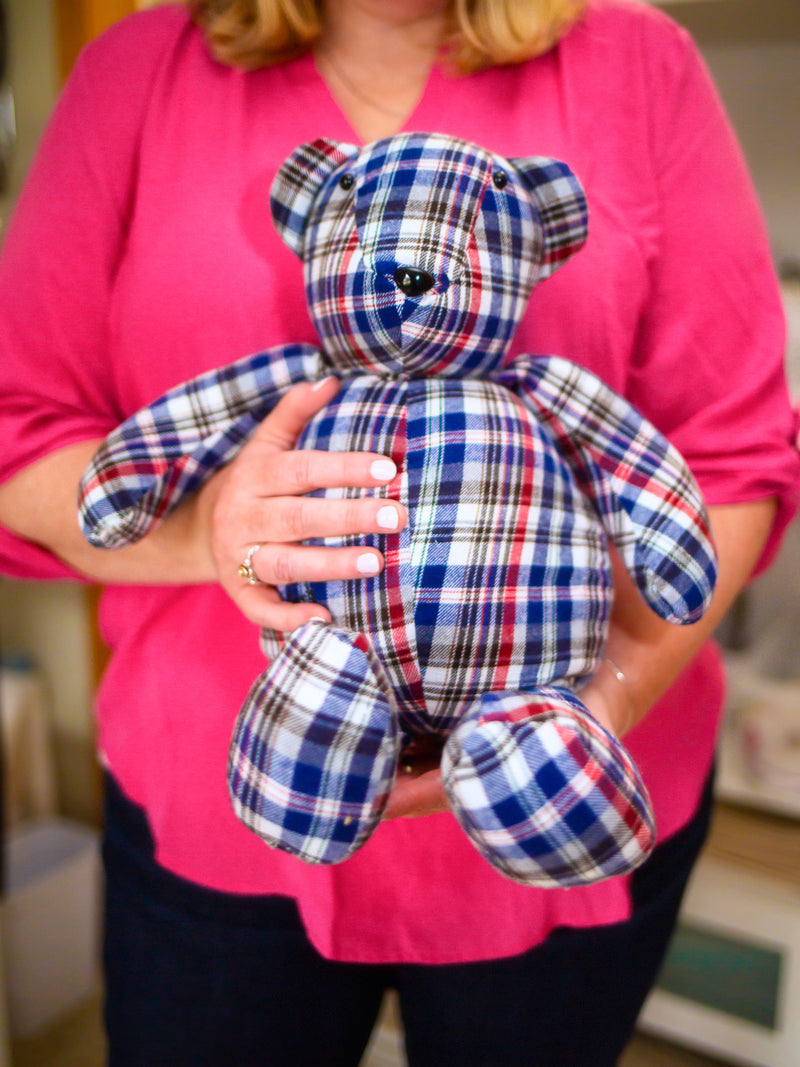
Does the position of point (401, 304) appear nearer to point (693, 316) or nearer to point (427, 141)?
point (427, 141)

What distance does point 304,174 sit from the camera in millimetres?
424

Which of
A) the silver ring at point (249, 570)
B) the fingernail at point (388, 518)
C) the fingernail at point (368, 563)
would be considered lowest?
the silver ring at point (249, 570)

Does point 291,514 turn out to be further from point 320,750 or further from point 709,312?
point 709,312

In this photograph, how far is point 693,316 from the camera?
0.49 m

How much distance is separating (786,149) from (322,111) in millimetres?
619

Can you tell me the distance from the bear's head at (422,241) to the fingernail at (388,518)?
8 centimetres

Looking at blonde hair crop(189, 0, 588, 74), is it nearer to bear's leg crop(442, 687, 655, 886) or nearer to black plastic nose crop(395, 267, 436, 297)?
black plastic nose crop(395, 267, 436, 297)

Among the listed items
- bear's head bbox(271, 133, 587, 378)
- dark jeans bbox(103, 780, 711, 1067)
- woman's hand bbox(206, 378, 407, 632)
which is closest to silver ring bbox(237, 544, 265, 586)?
woman's hand bbox(206, 378, 407, 632)

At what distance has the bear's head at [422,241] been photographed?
1.24 feet

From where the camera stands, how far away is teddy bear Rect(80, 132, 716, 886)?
0.36m

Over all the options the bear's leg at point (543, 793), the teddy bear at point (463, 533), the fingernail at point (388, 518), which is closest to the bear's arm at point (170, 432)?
the teddy bear at point (463, 533)

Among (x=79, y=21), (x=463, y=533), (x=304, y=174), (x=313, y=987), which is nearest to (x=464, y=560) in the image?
(x=463, y=533)

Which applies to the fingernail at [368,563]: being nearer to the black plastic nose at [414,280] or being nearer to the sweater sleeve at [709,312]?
the black plastic nose at [414,280]

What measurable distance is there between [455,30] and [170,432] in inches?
11.9
